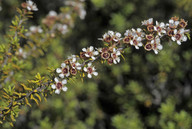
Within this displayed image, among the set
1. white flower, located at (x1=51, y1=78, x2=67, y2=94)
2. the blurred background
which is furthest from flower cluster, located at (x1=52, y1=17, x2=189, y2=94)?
the blurred background

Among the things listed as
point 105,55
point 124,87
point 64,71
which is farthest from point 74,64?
point 124,87

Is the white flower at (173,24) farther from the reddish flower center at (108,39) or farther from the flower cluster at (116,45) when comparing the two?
the reddish flower center at (108,39)

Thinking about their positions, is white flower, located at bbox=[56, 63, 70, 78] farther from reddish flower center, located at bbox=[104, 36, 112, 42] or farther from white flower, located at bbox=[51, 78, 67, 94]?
reddish flower center, located at bbox=[104, 36, 112, 42]

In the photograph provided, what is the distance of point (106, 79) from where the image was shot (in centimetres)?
285

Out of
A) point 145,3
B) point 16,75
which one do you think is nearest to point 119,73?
point 145,3

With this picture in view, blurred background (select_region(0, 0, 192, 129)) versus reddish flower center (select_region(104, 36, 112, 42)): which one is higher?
blurred background (select_region(0, 0, 192, 129))

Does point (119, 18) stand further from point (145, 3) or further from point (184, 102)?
point (184, 102)

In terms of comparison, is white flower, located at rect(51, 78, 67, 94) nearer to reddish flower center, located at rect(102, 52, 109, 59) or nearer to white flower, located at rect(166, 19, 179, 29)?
reddish flower center, located at rect(102, 52, 109, 59)

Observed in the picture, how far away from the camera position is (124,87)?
279cm

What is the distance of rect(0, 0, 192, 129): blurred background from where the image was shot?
2.35 metres

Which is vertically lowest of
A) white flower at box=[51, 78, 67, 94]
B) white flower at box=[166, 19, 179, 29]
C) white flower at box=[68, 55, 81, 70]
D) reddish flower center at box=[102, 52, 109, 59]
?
white flower at box=[51, 78, 67, 94]

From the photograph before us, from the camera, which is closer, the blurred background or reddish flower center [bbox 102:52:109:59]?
reddish flower center [bbox 102:52:109:59]

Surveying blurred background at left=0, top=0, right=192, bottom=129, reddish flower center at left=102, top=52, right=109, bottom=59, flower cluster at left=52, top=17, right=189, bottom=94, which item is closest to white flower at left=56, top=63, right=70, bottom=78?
flower cluster at left=52, top=17, right=189, bottom=94

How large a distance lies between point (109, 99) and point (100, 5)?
49.3 inches
